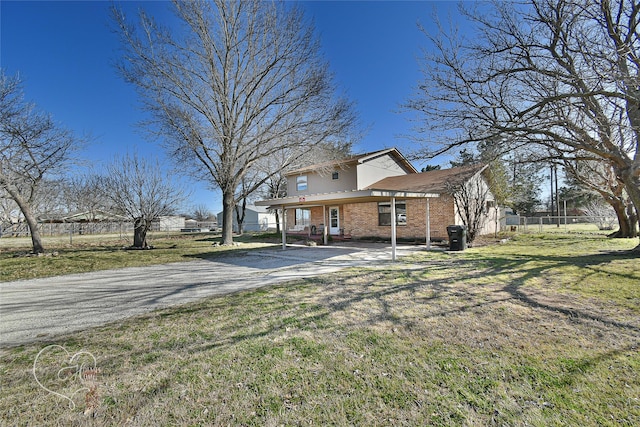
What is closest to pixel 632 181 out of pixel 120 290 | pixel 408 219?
pixel 408 219

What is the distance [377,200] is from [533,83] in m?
7.14

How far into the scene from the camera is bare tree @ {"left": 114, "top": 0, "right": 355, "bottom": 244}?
13508mm

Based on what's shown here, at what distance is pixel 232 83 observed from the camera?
14852mm

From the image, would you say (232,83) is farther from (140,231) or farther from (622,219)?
(622,219)

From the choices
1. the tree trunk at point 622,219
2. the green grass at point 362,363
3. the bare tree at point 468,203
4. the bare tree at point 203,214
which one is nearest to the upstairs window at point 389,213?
the bare tree at point 468,203

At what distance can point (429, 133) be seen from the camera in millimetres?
10141

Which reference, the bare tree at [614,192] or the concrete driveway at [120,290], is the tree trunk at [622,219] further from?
the concrete driveway at [120,290]

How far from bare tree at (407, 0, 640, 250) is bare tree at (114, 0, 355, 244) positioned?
6.41 metres

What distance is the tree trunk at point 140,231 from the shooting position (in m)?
14.5

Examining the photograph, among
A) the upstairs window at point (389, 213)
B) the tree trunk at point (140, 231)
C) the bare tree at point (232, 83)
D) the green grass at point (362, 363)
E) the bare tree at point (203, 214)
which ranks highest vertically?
the bare tree at point (232, 83)

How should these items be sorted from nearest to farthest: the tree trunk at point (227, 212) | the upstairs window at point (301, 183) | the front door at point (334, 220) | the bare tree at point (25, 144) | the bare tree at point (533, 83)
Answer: the bare tree at point (533, 83)
the bare tree at point (25, 144)
the tree trunk at point (227, 212)
the front door at point (334, 220)
the upstairs window at point (301, 183)

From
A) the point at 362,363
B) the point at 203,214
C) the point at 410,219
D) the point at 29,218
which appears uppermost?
the point at 203,214

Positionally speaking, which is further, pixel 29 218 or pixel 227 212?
pixel 227 212

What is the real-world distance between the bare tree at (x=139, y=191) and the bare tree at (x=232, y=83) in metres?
A: 1.52
